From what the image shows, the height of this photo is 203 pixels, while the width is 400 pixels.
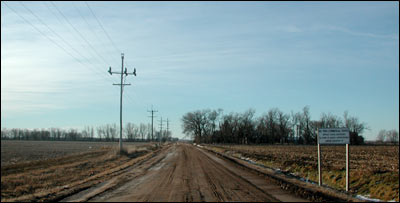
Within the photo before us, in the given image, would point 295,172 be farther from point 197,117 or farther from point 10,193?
point 197,117

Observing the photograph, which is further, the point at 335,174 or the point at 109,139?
the point at 109,139

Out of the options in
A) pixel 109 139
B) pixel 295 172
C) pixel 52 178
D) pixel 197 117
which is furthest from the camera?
pixel 109 139

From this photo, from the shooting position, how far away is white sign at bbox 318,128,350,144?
13.1m

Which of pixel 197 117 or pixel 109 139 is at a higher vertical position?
pixel 197 117

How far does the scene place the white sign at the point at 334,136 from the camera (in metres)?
13.1

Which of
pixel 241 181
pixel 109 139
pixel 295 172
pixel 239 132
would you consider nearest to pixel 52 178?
pixel 241 181

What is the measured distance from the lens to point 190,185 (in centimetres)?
1267

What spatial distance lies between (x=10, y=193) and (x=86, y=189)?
2.58 m

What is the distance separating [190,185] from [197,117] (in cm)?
11700

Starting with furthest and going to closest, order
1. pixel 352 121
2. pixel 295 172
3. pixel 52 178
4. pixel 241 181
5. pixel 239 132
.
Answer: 1. pixel 239 132
2. pixel 352 121
3. pixel 295 172
4. pixel 52 178
5. pixel 241 181

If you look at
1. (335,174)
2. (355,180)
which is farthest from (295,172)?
(355,180)

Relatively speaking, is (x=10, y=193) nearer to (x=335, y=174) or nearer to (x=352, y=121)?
(x=335, y=174)

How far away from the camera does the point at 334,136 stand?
13281 mm

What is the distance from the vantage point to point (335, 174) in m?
14.4
